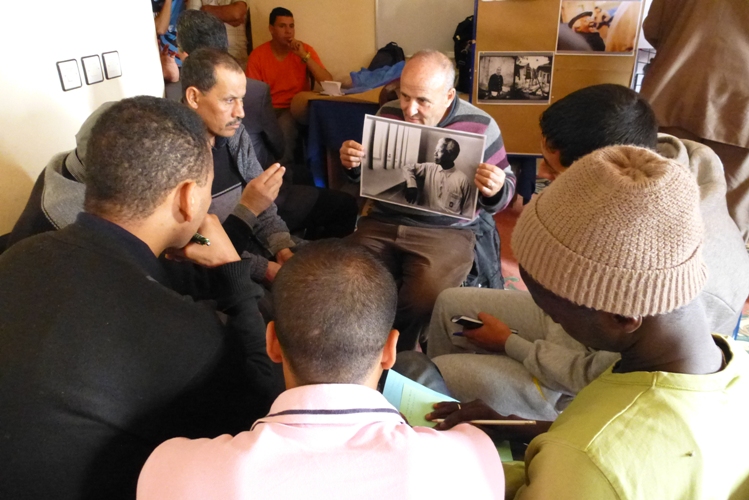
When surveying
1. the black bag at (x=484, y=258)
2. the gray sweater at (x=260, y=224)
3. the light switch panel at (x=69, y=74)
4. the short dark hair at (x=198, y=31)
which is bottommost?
the black bag at (x=484, y=258)

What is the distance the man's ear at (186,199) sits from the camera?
108 centimetres

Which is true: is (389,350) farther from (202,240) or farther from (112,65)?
(112,65)

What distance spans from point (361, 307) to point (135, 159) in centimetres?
56

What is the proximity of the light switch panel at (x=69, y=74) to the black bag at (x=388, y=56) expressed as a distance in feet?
8.43

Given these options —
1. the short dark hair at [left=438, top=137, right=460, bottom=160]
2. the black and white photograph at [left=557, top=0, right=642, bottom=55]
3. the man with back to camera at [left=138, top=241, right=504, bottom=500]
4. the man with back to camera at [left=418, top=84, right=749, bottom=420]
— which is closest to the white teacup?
the black and white photograph at [left=557, top=0, right=642, bottom=55]

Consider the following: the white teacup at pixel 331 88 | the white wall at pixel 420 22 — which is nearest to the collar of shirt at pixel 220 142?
the white teacup at pixel 331 88

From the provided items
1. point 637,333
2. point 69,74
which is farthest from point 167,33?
point 637,333

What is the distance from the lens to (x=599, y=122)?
124 cm

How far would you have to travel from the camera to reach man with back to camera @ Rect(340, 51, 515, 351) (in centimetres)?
188

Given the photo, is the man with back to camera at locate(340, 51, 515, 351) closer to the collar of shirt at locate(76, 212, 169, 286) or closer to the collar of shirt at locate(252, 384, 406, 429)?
the collar of shirt at locate(76, 212, 169, 286)

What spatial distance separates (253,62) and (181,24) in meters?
1.38

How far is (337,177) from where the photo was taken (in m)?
3.11

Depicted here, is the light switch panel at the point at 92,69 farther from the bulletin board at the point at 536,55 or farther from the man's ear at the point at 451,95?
the bulletin board at the point at 536,55

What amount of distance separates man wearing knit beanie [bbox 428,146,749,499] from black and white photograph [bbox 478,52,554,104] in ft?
8.52
